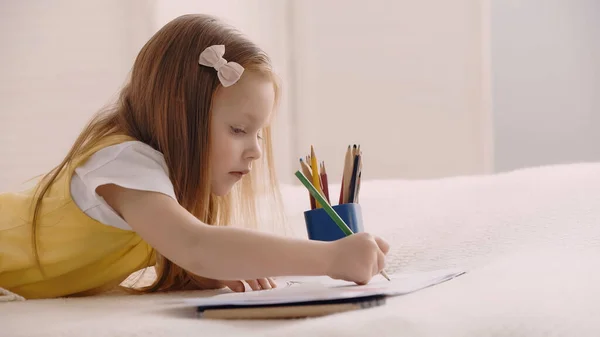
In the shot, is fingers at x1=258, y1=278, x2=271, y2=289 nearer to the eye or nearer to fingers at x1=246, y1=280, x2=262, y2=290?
fingers at x1=246, y1=280, x2=262, y2=290

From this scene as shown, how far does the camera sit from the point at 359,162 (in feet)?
3.46

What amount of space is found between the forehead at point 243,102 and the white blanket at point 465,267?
227mm

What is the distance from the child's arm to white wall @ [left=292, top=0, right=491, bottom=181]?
1.65m

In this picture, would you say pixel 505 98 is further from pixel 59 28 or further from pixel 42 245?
pixel 42 245

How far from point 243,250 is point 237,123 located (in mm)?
253

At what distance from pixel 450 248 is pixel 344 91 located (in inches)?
63.1

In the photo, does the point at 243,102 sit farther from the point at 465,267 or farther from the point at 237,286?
the point at 465,267

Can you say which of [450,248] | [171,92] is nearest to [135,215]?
[171,92]

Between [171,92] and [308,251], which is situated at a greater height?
[171,92]

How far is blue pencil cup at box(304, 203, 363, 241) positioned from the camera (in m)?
0.98

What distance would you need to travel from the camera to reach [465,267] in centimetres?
96

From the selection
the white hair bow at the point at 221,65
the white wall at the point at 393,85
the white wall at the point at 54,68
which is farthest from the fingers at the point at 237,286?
the white wall at the point at 393,85

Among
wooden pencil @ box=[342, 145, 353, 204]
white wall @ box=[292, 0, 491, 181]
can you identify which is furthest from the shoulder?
white wall @ box=[292, 0, 491, 181]

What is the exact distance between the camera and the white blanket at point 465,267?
0.58 m
